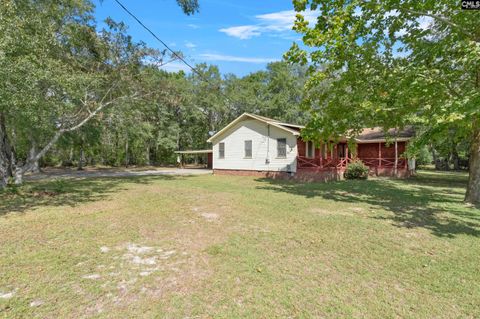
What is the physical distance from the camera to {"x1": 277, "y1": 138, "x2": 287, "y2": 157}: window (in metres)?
17.3

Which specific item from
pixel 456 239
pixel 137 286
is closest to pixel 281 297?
pixel 137 286

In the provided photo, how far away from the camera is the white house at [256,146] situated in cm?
1716

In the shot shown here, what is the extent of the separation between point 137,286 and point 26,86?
776 centimetres

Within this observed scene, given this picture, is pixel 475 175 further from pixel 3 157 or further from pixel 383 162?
pixel 3 157

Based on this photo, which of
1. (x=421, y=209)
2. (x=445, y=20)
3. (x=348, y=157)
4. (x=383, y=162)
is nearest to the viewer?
(x=445, y=20)


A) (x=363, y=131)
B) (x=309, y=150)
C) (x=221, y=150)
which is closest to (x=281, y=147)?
(x=309, y=150)

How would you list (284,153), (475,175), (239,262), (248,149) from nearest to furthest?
1. (239,262)
2. (475,175)
3. (284,153)
4. (248,149)

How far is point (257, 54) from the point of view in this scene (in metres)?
→ 16.4

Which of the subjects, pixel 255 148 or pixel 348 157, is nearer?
pixel 255 148

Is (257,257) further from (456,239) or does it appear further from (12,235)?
(12,235)

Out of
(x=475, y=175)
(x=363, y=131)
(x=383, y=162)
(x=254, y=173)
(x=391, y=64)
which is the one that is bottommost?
(x=254, y=173)

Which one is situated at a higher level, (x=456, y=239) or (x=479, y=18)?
(x=479, y=18)

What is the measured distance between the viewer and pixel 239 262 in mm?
4223

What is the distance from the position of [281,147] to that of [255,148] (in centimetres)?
205
